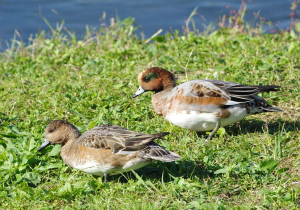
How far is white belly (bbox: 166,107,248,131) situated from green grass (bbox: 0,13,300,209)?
153 millimetres

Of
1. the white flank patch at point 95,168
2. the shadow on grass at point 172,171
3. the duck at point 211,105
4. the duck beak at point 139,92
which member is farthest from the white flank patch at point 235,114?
the white flank patch at point 95,168

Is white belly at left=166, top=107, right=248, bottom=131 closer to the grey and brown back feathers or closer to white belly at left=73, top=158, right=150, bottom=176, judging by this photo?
the grey and brown back feathers

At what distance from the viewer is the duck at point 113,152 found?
4051 millimetres

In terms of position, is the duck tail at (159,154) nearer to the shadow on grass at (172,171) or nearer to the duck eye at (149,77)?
the shadow on grass at (172,171)

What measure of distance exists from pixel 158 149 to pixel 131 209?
0.62 m

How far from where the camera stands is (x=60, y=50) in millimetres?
7547

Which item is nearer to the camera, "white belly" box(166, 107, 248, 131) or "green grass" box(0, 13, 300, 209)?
"green grass" box(0, 13, 300, 209)

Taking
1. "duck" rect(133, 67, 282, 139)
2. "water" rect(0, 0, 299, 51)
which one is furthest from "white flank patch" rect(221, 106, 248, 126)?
"water" rect(0, 0, 299, 51)

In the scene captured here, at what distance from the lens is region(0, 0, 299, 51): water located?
396 inches

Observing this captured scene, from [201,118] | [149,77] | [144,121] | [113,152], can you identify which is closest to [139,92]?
[149,77]

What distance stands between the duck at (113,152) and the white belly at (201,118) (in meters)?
0.76

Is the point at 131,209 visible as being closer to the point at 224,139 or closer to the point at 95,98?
the point at 224,139

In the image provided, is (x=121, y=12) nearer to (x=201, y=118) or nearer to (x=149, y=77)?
(x=149, y=77)

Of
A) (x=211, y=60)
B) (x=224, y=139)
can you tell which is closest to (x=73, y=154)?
(x=224, y=139)
